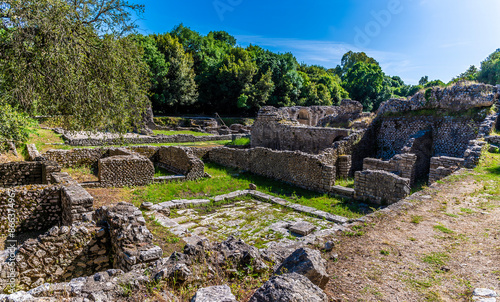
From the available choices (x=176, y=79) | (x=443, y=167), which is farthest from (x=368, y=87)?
(x=443, y=167)

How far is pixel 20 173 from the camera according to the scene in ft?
35.1

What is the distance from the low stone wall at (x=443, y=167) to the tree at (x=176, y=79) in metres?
35.3

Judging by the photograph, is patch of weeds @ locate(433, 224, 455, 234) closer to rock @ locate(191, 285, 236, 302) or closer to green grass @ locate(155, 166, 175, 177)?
rock @ locate(191, 285, 236, 302)

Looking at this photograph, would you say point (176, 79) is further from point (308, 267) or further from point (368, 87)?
point (308, 267)

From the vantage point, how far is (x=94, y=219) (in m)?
6.43

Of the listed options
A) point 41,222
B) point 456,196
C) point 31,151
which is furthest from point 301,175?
point 31,151

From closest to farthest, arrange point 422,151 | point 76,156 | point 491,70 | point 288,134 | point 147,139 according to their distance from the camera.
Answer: point 76,156
point 422,151
point 288,134
point 147,139
point 491,70

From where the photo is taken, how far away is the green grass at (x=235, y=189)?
33.9ft

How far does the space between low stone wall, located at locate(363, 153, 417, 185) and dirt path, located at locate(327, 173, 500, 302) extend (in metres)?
4.98

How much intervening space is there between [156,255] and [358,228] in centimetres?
375

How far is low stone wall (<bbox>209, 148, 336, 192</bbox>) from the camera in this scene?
12.0 m

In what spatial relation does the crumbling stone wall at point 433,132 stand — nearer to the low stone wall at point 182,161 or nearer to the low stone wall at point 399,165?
the low stone wall at point 399,165

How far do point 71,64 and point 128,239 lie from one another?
20.6 ft

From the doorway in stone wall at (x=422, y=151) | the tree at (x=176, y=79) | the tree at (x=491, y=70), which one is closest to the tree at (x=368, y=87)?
the tree at (x=491, y=70)
